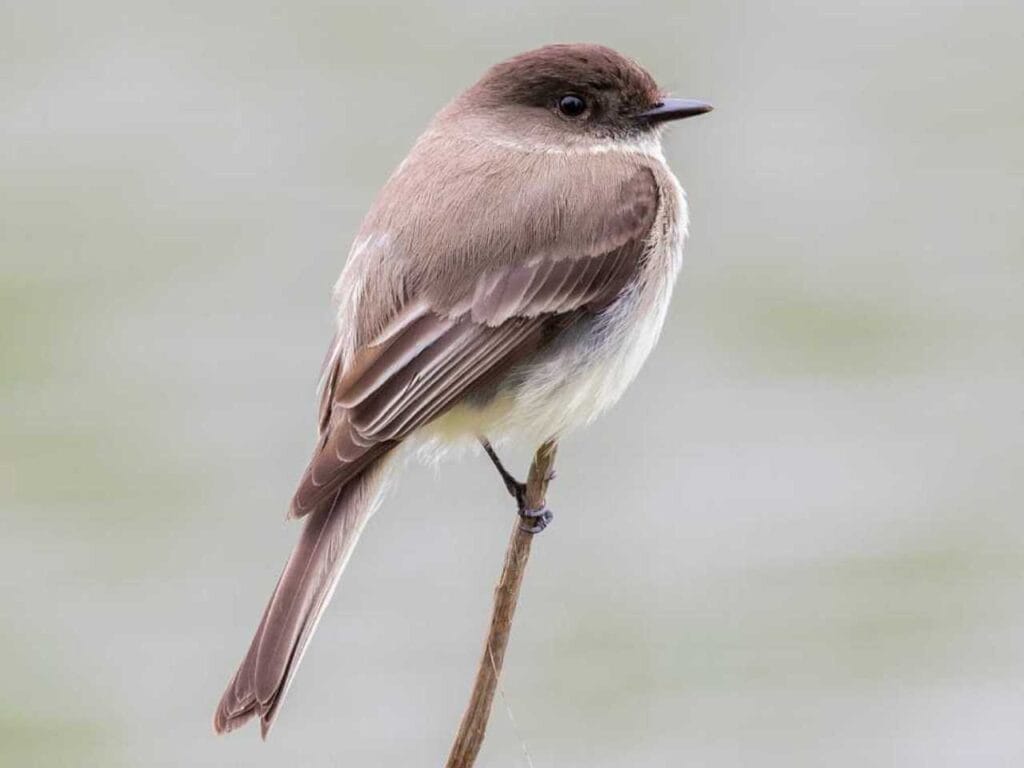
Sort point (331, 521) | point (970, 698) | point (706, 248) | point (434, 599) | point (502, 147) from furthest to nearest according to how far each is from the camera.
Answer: point (706, 248) → point (434, 599) → point (970, 698) → point (502, 147) → point (331, 521)

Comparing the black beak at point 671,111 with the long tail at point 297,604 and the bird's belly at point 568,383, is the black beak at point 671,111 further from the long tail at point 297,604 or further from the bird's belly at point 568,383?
the long tail at point 297,604

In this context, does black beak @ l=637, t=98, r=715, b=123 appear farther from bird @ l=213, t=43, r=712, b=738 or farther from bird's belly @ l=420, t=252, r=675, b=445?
bird's belly @ l=420, t=252, r=675, b=445

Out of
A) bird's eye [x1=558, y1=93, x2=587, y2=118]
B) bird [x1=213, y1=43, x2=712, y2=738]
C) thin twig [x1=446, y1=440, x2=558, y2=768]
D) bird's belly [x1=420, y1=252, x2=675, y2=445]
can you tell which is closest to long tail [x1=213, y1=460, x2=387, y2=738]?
bird [x1=213, y1=43, x2=712, y2=738]

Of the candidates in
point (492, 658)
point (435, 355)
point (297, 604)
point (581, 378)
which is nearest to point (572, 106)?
point (581, 378)

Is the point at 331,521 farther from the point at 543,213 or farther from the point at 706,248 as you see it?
the point at 706,248

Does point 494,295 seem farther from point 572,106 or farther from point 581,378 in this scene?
point 572,106

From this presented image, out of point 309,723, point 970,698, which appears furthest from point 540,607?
point 970,698

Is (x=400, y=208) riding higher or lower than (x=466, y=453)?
higher
